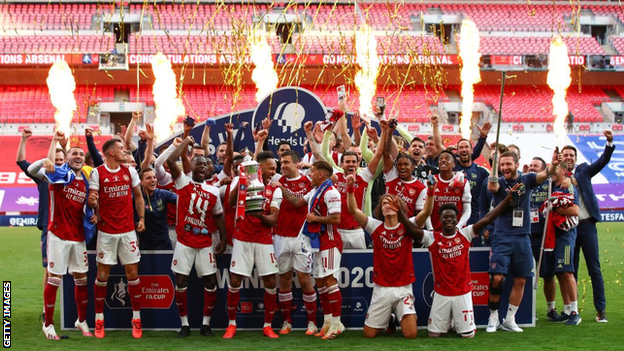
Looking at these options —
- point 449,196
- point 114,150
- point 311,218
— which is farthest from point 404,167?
point 114,150

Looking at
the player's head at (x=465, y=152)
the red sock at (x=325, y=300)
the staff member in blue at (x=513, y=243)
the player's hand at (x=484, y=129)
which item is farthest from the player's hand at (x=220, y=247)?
the player's hand at (x=484, y=129)

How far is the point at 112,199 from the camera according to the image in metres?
7.86

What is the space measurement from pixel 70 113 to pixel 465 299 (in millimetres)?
26488

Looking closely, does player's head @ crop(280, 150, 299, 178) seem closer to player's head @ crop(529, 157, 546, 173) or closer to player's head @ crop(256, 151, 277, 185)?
player's head @ crop(256, 151, 277, 185)

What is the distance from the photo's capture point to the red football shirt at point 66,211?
7785 millimetres

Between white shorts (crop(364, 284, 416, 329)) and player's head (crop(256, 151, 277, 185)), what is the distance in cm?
160

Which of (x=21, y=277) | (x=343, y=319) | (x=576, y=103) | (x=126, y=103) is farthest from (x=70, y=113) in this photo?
(x=343, y=319)

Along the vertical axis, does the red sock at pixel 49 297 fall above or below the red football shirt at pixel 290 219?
below

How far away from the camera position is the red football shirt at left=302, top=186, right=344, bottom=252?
775cm

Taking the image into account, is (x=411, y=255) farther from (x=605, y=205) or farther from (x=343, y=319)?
(x=605, y=205)

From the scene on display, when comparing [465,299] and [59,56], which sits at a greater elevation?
[59,56]

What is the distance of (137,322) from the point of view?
26.0ft

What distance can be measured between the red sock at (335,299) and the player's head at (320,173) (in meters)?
1.08

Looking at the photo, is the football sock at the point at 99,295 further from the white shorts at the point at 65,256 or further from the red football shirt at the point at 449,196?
the red football shirt at the point at 449,196
